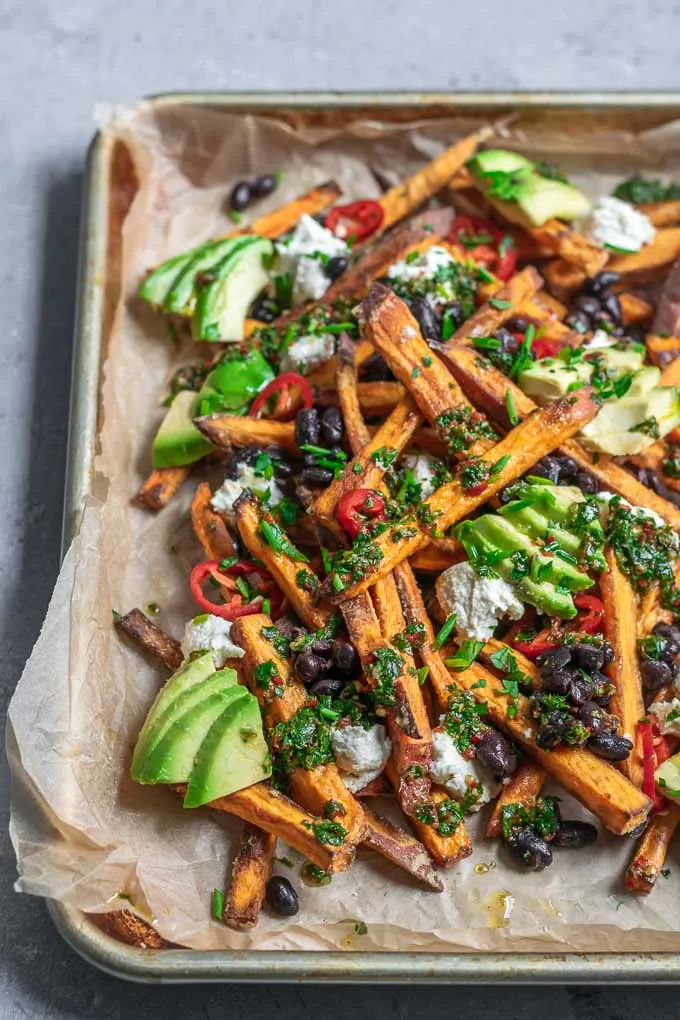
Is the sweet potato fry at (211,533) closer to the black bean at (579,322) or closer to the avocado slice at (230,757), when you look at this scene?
the avocado slice at (230,757)

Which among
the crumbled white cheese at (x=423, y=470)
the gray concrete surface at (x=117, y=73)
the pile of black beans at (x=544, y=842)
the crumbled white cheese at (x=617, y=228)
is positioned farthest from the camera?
the crumbled white cheese at (x=617, y=228)

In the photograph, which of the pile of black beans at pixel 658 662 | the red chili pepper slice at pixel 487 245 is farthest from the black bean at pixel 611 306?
the pile of black beans at pixel 658 662

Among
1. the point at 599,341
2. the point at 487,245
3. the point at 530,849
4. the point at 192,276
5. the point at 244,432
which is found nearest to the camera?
the point at 530,849

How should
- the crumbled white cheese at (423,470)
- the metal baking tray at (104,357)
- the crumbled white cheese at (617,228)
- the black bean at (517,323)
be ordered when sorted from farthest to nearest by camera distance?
the crumbled white cheese at (617,228), the black bean at (517,323), the crumbled white cheese at (423,470), the metal baking tray at (104,357)

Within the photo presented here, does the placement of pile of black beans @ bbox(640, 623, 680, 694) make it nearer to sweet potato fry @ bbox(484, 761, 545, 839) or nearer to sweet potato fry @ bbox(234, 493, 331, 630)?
sweet potato fry @ bbox(484, 761, 545, 839)

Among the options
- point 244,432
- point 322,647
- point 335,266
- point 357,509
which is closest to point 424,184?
point 335,266

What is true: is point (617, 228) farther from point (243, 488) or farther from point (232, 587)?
point (232, 587)

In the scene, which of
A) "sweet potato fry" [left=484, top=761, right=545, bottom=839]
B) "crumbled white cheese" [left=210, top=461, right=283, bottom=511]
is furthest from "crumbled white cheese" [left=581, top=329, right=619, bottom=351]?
"sweet potato fry" [left=484, top=761, right=545, bottom=839]
